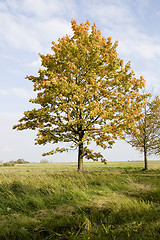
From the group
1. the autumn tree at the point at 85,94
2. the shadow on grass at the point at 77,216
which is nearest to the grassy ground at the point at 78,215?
the shadow on grass at the point at 77,216

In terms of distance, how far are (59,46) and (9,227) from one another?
13.6 m

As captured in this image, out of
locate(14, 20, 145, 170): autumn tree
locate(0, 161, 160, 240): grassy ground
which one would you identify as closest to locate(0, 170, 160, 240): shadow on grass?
locate(0, 161, 160, 240): grassy ground

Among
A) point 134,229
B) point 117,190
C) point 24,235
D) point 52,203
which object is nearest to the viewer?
point 134,229

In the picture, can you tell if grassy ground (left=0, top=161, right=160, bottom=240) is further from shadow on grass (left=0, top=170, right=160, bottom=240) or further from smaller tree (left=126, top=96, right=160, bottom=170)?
smaller tree (left=126, top=96, right=160, bottom=170)

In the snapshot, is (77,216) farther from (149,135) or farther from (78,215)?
(149,135)

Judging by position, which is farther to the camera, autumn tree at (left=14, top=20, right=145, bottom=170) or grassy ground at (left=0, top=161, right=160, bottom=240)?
autumn tree at (left=14, top=20, right=145, bottom=170)

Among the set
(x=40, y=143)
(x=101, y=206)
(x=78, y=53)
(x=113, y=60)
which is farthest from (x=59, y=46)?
(x=101, y=206)

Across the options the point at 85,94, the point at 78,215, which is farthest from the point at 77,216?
the point at 85,94

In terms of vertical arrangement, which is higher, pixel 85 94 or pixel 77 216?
pixel 85 94

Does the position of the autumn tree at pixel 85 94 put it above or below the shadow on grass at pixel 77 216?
above

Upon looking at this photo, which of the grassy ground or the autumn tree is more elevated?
the autumn tree

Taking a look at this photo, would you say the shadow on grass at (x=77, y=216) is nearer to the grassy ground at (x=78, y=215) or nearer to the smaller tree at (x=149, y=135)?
the grassy ground at (x=78, y=215)

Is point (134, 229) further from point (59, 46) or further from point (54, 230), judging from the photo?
point (59, 46)

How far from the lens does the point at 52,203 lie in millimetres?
7598
